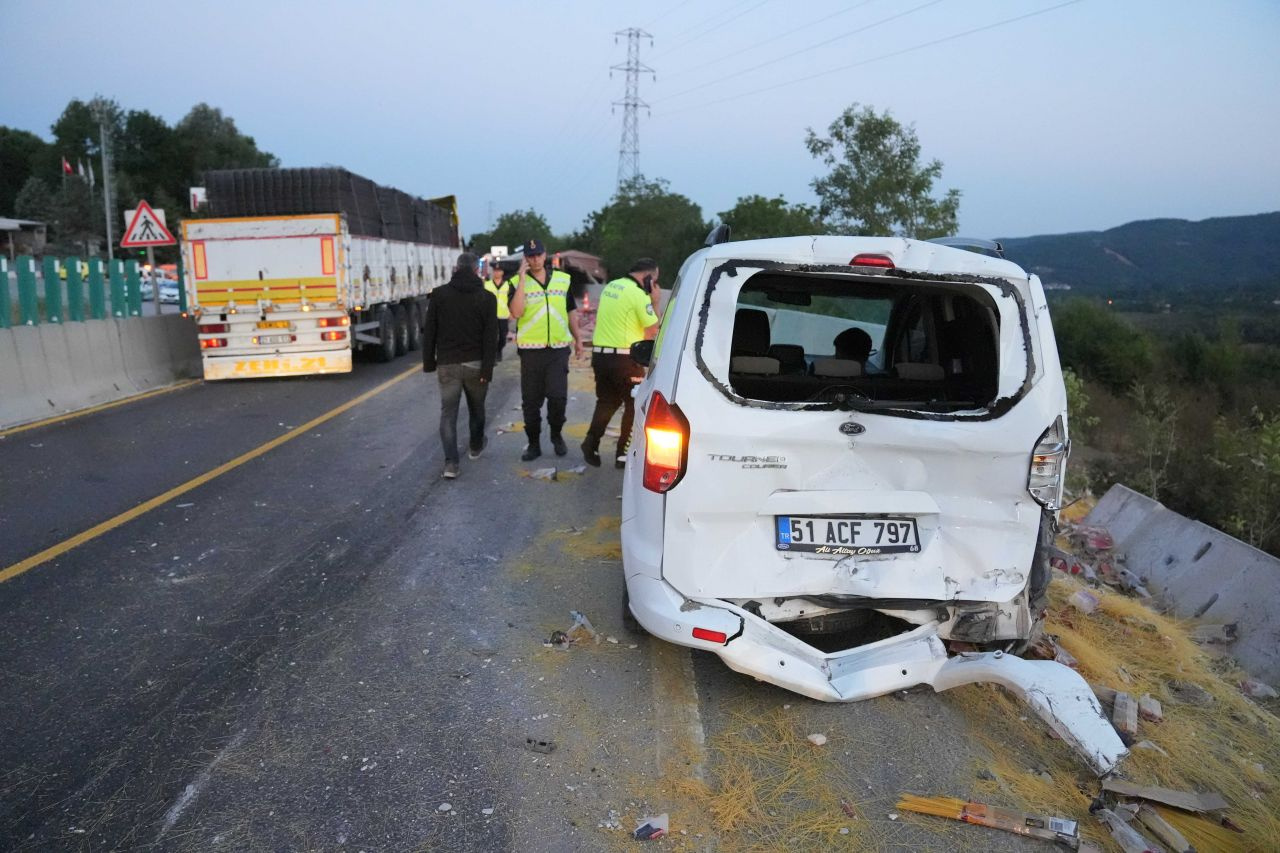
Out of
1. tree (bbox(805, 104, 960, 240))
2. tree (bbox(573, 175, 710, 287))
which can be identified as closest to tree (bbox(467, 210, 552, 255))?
tree (bbox(573, 175, 710, 287))

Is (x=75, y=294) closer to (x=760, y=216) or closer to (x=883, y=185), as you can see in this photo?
(x=883, y=185)

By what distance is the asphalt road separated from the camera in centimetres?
310

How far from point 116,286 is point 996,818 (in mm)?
14012

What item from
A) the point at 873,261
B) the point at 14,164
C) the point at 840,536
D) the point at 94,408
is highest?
the point at 14,164

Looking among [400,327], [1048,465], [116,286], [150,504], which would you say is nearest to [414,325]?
[400,327]

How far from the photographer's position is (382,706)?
389 cm

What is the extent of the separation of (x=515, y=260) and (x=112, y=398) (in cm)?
582

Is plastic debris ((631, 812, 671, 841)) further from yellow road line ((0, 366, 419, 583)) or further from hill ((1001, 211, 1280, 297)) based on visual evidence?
hill ((1001, 211, 1280, 297))

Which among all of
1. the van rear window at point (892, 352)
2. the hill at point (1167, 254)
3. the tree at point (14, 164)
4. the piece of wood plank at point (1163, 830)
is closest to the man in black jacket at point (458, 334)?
the van rear window at point (892, 352)

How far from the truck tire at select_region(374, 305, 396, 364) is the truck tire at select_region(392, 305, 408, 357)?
253 mm

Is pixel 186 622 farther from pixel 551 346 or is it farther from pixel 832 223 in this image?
pixel 832 223

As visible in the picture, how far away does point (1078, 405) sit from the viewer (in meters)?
11.0

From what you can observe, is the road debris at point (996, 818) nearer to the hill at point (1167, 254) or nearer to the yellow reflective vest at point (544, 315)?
the yellow reflective vest at point (544, 315)

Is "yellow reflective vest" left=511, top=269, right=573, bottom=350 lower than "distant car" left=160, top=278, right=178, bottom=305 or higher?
higher
